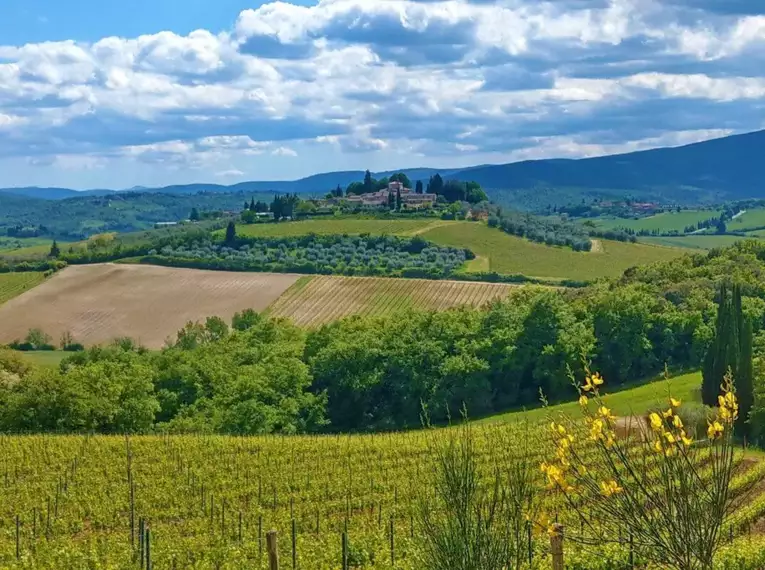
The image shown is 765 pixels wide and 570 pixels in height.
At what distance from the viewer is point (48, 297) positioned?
102m

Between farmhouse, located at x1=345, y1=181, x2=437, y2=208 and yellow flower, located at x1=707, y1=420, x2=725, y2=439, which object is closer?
yellow flower, located at x1=707, y1=420, x2=725, y2=439

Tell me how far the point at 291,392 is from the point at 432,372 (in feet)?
34.7

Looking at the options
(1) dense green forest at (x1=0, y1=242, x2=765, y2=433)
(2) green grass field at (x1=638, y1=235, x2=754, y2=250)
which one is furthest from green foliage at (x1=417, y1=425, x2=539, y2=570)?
(2) green grass field at (x1=638, y1=235, x2=754, y2=250)

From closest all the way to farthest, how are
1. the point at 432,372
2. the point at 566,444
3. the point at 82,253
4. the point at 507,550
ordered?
the point at 566,444 → the point at 507,550 → the point at 432,372 → the point at 82,253

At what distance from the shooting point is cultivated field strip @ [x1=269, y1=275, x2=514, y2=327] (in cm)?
9162

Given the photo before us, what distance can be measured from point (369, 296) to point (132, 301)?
28.7 m

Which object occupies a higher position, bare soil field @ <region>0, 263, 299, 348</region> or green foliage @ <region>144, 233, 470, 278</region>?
green foliage @ <region>144, 233, 470, 278</region>

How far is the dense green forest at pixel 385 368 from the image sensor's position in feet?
165

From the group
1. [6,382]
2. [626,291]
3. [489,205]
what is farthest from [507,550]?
[489,205]

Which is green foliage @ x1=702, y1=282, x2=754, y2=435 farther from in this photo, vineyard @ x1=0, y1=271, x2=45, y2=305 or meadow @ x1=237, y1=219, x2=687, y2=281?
vineyard @ x1=0, y1=271, x2=45, y2=305

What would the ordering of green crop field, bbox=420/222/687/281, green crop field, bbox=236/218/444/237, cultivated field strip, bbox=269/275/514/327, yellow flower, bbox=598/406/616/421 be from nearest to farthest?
yellow flower, bbox=598/406/616/421
cultivated field strip, bbox=269/275/514/327
green crop field, bbox=420/222/687/281
green crop field, bbox=236/218/444/237

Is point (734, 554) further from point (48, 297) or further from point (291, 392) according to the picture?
point (48, 297)

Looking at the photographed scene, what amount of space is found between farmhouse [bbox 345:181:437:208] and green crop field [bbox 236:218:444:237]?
58.0 feet

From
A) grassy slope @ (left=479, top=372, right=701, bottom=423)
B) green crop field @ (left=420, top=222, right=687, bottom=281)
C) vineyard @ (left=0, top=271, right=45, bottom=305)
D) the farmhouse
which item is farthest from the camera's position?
the farmhouse
